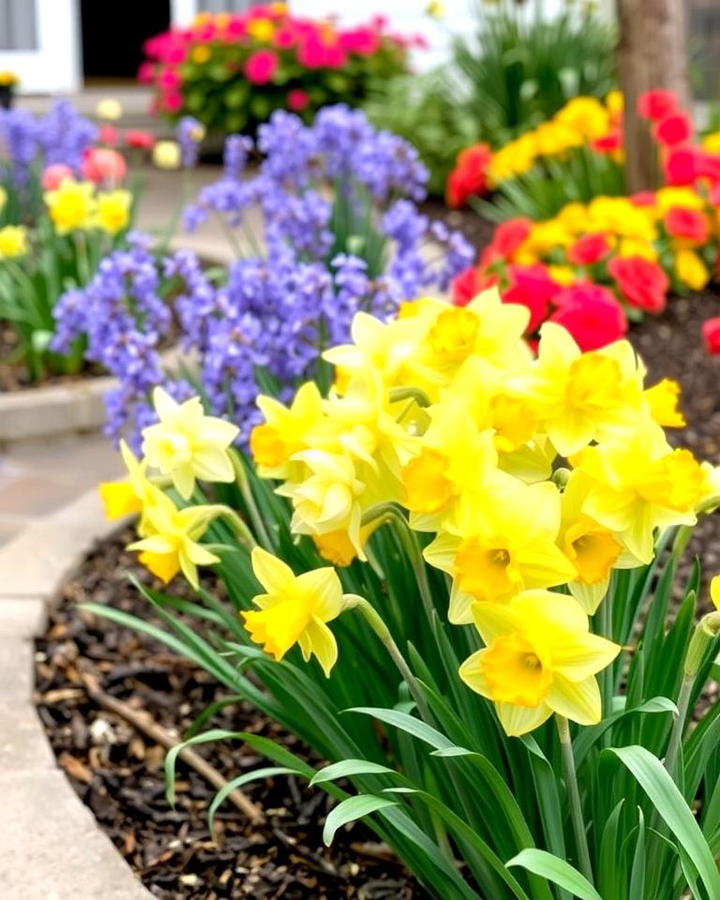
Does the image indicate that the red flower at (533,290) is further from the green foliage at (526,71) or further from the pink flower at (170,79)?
the pink flower at (170,79)

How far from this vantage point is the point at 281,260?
2.72 meters

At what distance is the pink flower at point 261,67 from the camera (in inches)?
317

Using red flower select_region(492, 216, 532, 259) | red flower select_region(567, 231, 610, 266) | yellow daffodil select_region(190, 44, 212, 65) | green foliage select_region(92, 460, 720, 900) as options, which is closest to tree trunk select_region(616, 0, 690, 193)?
red flower select_region(492, 216, 532, 259)

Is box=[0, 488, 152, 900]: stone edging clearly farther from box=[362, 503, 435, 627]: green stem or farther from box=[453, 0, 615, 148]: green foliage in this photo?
box=[453, 0, 615, 148]: green foliage

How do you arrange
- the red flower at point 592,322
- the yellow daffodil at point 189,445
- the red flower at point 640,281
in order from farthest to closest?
1. the red flower at point 640,281
2. the red flower at point 592,322
3. the yellow daffodil at point 189,445

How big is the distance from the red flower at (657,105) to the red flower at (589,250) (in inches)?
35.8

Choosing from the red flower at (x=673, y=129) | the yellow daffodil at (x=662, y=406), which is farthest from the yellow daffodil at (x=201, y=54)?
the yellow daffodil at (x=662, y=406)

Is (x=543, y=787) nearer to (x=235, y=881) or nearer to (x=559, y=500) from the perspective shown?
(x=559, y=500)

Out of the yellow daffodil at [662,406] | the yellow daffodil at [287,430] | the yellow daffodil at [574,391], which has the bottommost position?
the yellow daffodil at [287,430]

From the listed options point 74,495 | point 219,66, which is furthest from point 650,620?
point 219,66

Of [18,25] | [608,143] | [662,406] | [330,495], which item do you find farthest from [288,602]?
[18,25]

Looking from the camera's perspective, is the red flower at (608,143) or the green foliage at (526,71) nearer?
the red flower at (608,143)

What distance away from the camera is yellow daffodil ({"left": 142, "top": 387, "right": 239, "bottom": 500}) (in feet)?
5.64

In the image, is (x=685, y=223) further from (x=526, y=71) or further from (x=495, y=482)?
(x=526, y=71)
